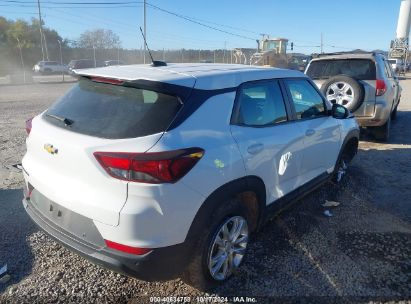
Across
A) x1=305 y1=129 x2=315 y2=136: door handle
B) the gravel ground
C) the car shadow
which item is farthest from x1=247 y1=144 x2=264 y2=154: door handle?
the car shadow

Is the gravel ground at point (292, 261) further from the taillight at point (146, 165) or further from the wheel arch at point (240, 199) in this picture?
the taillight at point (146, 165)

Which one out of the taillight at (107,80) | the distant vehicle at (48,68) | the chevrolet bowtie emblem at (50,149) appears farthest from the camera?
the distant vehicle at (48,68)

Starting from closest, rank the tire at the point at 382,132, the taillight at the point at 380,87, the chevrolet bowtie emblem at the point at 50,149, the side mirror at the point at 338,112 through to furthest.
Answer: the chevrolet bowtie emblem at the point at 50,149 < the side mirror at the point at 338,112 < the taillight at the point at 380,87 < the tire at the point at 382,132

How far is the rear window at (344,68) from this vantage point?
701 cm

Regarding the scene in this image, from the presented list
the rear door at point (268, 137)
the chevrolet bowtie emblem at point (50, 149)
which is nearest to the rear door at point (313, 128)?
the rear door at point (268, 137)

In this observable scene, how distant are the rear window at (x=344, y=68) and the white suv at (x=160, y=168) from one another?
4719 millimetres

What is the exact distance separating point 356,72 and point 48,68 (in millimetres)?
35520

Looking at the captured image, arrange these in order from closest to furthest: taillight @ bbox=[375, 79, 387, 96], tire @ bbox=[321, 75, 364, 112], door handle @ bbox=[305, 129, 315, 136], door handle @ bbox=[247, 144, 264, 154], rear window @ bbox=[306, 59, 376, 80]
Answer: door handle @ bbox=[247, 144, 264, 154]
door handle @ bbox=[305, 129, 315, 136]
tire @ bbox=[321, 75, 364, 112]
taillight @ bbox=[375, 79, 387, 96]
rear window @ bbox=[306, 59, 376, 80]

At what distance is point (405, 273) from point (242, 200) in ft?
5.17

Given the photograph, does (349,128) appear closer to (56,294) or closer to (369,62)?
(369,62)

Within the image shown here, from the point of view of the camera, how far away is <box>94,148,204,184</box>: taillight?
2100mm

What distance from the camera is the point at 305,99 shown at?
385 cm

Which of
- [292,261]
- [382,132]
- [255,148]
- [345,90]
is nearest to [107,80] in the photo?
[255,148]

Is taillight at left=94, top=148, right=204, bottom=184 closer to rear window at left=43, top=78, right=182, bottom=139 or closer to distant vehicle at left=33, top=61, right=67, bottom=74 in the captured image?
rear window at left=43, top=78, right=182, bottom=139
